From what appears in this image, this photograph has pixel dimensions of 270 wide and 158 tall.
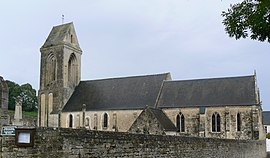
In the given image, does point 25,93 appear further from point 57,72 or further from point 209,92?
point 209,92

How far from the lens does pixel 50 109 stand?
46.7m

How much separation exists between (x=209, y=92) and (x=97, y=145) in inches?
1216

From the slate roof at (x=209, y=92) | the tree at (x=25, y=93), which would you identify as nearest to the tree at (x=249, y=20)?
the slate roof at (x=209, y=92)

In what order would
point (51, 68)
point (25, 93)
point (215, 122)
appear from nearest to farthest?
point (215, 122) → point (51, 68) → point (25, 93)

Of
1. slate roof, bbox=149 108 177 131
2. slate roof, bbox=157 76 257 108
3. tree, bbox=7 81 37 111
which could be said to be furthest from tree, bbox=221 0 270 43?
tree, bbox=7 81 37 111

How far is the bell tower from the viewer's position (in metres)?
46.2

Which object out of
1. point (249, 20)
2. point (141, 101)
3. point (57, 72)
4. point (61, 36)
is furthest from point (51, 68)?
point (249, 20)

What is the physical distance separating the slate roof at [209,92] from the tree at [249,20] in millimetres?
29964

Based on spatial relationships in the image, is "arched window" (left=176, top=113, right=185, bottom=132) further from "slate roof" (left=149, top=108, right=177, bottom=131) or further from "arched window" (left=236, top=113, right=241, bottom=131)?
"arched window" (left=236, top=113, right=241, bottom=131)

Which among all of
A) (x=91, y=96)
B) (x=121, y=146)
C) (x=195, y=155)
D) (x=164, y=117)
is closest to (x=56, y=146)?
(x=121, y=146)

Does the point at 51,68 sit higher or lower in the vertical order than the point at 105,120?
higher

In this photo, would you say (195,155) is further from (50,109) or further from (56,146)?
(50,109)

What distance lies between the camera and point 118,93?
4375 cm

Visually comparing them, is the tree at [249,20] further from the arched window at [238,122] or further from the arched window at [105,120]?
the arched window at [105,120]
